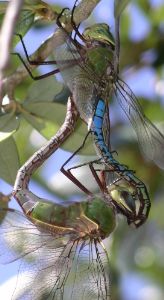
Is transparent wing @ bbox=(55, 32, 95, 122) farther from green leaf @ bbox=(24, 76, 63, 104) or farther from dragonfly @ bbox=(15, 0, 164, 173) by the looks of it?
green leaf @ bbox=(24, 76, 63, 104)

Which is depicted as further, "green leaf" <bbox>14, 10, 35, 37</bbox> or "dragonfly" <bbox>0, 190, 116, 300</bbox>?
"green leaf" <bbox>14, 10, 35, 37</bbox>

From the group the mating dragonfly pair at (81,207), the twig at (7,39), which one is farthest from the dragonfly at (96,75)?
the twig at (7,39)

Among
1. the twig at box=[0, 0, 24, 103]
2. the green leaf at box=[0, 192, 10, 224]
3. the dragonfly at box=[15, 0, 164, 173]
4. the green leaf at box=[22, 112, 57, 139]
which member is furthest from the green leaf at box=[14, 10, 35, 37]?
the twig at box=[0, 0, 24, 103]

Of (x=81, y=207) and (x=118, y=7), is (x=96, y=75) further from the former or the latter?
(x=81, y=207)

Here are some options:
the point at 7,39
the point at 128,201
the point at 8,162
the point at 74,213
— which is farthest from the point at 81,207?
the point at 7,39

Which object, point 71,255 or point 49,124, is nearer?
point 71,255

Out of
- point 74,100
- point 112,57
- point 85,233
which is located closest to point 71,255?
point 85,233

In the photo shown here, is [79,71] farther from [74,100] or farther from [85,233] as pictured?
[85,233]
